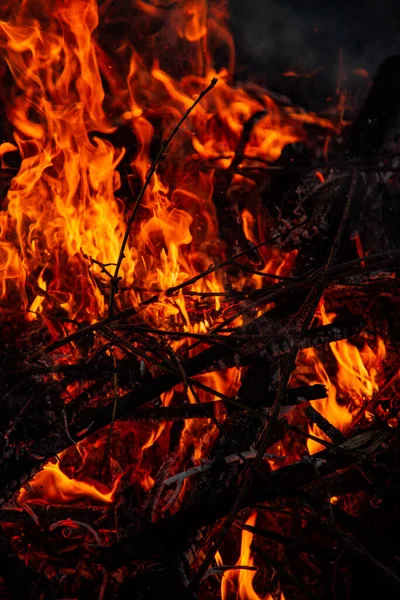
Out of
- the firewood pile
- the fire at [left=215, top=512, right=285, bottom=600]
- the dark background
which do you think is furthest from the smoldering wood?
the dark background

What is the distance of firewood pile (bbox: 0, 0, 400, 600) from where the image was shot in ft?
6.98

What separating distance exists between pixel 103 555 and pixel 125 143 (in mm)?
3108

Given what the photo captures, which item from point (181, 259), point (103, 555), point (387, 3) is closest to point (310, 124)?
point (387, 3)

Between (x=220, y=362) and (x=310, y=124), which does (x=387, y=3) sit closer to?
(x=310, y=124)

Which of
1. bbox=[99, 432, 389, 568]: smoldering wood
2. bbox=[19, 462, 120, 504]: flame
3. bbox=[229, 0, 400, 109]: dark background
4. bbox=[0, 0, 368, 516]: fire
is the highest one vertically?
bbox=[229, 0, 400, 109]: dark background

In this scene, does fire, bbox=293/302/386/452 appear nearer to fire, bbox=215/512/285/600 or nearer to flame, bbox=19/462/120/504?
fire, bbox=215/512/285/600

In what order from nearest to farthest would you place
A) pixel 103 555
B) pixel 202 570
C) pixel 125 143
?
1. pixel 202 570
2. pixel 103 555
3. pixel 125 143

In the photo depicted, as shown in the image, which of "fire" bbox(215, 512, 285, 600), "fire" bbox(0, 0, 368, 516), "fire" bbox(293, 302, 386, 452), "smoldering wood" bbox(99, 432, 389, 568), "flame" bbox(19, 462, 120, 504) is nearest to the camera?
"smoldering wood" bbox(99, 432, 389, 568)

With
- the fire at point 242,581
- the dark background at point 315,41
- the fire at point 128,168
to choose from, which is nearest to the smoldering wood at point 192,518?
the fire at point 242,581

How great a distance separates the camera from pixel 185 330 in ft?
10.2

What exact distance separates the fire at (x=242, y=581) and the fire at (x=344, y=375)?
29.4 inches

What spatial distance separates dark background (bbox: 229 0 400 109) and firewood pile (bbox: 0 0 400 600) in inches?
13.0

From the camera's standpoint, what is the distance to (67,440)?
7.58 ft

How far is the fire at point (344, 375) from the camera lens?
299 cm
